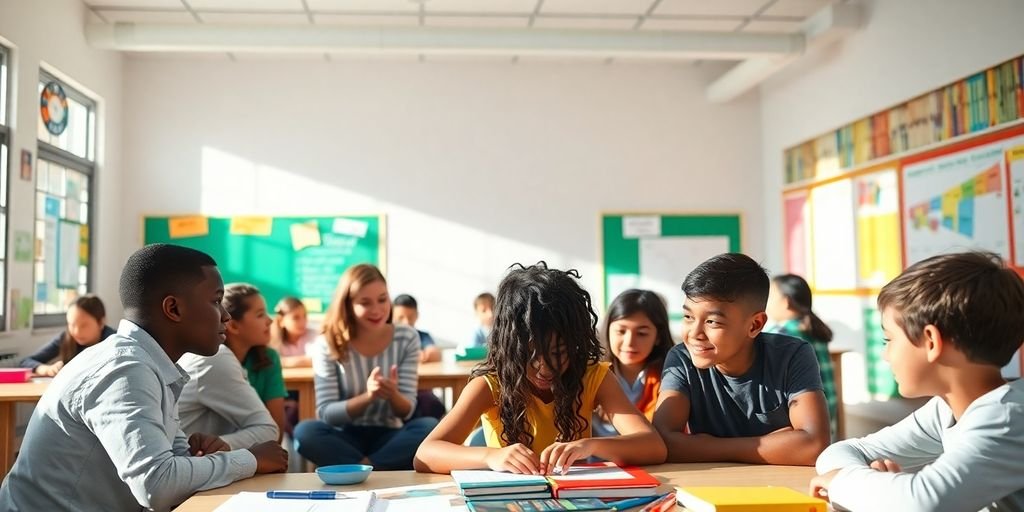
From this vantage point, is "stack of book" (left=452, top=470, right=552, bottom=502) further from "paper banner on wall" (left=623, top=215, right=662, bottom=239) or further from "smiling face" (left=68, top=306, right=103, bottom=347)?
"paper banner on wall" (left=623, top=215, right=662, bottom=239)

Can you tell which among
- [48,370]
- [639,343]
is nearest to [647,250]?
[639,343]

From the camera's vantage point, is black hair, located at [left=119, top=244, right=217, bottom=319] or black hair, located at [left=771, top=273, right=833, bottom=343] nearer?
black hair, located at [left=119, top=244, right=217, bottom=319]

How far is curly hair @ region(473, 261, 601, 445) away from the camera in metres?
1.76

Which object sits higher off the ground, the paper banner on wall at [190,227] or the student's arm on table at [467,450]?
the paper banner on wall at [190,227]

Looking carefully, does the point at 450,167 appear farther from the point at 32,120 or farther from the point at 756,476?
the point at 756,476

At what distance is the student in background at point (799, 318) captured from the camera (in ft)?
12.0

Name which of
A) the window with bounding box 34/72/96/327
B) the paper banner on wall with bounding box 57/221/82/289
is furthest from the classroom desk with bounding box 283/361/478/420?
the paper banner on wall with bounding box 57/221/82/289

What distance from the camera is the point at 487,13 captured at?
5.64 m

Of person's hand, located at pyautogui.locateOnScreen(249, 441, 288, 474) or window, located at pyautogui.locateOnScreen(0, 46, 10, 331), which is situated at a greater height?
window, located at pyautogui.locateOnScreen(0, 46, 10, 331)

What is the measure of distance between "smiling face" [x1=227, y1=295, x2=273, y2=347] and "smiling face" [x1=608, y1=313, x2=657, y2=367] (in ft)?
3.74

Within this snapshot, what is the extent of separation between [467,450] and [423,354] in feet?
9.57

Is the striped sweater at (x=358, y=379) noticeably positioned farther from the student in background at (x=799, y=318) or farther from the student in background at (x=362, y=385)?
the student in background at (x=799, y=318)

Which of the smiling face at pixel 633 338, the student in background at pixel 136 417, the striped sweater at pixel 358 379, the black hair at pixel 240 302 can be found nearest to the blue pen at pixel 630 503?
the student in background at pixel 136 417

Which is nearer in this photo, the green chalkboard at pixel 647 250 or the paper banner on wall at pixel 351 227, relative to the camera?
the paper banner on wall at pixel 351 227
